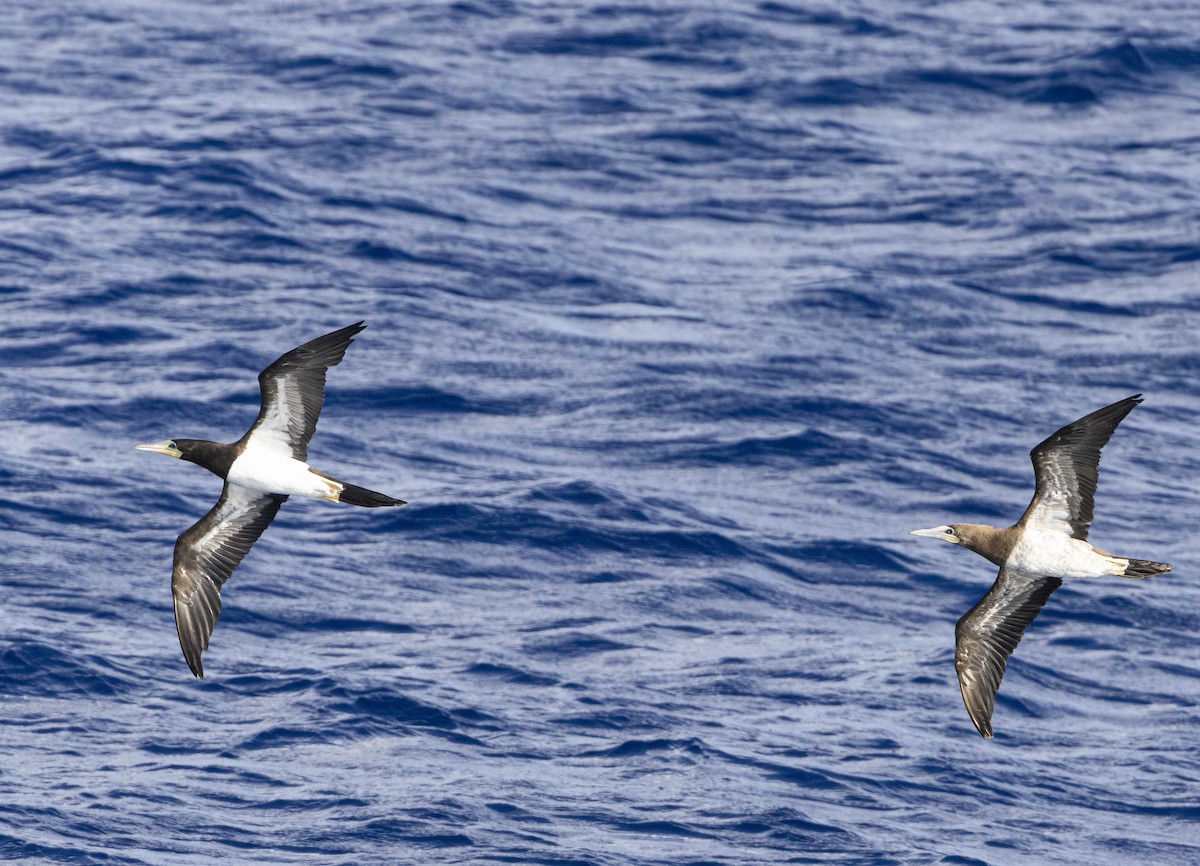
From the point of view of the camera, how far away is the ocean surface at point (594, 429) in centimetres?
2825

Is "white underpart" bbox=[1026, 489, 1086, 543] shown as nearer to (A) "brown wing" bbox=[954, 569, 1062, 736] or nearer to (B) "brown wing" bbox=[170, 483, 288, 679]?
(A) "brown wing" bbox=[954, 569, 1062, 736]

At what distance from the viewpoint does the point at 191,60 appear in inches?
1844

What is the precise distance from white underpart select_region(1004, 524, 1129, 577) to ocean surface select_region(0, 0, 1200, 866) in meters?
9.73

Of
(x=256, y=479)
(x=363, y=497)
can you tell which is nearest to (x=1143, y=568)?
(x=363, y=497)

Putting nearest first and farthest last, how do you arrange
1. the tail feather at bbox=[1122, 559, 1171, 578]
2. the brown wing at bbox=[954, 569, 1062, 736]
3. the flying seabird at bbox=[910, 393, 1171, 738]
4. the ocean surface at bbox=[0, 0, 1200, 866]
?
1. the tail feather at bbox=[1122, 559, 1171, 578]
2. the flying seabird at bbox=[910, 393, 1171, 738]
3. the brown wing at bbox=[954, 569, 1062, 736]
4. the ocean surface at bbox=[0, 0, 1200, 866]

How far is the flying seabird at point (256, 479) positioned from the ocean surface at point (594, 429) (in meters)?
7.24

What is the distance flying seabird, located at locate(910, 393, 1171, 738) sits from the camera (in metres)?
17.9

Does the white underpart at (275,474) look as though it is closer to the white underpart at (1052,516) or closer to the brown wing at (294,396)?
the brown wing at (294,396)

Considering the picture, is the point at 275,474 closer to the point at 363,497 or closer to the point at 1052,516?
the point at 363,497

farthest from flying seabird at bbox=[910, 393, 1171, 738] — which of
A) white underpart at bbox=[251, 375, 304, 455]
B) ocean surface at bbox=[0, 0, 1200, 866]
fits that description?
ocean surface at bbox=[0, 0, 1200, 866]

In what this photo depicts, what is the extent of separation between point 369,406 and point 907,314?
33.7 feet

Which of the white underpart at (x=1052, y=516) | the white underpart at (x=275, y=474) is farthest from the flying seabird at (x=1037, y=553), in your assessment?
the white underpart at (x=275, y=474)

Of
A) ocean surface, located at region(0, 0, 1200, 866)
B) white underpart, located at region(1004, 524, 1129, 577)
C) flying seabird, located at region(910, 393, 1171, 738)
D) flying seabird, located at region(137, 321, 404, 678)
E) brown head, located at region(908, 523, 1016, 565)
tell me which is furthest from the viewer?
ocean surface, located at region(0, 0, 1200, 866)

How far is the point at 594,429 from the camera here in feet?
113
